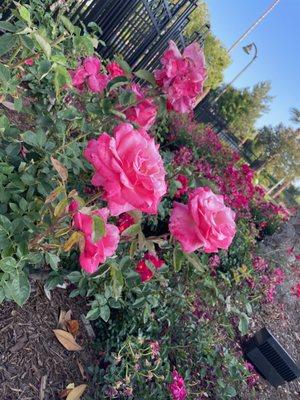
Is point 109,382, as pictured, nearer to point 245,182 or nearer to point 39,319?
point 39,319

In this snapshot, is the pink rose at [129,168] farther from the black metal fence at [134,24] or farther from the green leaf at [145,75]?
the black metal fence at [134,24]

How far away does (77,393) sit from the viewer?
7.20 feet

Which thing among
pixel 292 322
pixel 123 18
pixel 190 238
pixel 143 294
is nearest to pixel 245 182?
pixel 292 322

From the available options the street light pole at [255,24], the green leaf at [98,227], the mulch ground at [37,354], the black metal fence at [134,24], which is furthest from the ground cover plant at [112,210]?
the street light pole at [255,24]

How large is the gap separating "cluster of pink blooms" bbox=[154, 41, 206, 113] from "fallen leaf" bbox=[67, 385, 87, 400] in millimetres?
1527

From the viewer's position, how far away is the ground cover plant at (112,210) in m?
1.28

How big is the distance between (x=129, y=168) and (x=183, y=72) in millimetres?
705

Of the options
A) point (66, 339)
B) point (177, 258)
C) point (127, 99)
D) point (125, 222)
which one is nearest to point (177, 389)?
point (66, 339)

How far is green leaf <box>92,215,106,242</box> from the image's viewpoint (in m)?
1.23

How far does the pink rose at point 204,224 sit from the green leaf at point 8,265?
1.75 ft

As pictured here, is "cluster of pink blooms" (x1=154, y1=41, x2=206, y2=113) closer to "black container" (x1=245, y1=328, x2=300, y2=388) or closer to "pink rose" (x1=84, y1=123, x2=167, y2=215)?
"pink rose" (x1=84, y1=123, x2=167, y2=215)

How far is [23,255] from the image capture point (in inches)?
57.5

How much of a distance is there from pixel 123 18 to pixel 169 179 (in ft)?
10.8

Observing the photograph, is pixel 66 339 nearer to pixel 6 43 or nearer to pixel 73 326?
pixel 73 326
